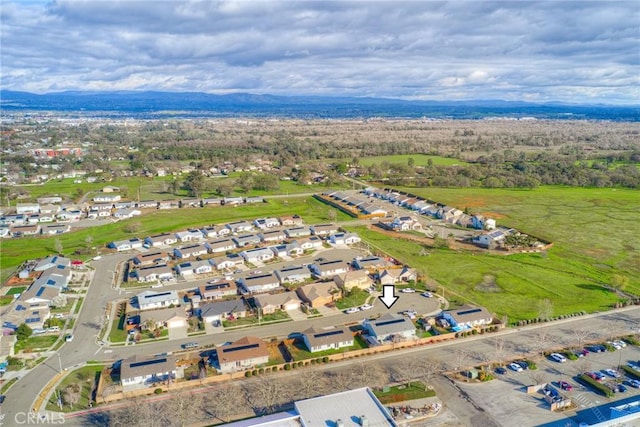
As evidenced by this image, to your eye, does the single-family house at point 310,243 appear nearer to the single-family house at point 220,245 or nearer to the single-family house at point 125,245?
the single-family house at point 220,245

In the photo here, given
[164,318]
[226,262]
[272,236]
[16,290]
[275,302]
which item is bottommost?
[16,290]

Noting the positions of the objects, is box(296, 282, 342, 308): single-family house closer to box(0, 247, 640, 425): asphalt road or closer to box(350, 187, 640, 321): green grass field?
box(0, 247, 640, 425): asphalt road

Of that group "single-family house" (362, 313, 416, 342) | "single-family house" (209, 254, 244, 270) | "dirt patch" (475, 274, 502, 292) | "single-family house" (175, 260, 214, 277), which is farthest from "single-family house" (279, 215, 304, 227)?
"single-family house" (362, 313, 416, 342)

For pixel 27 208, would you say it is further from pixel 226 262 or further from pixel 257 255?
pixel 257 255

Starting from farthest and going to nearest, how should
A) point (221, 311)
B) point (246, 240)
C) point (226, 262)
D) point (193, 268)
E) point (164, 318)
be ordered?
point (246, 240)
point (226, 262)
point (193, 268)
point (221, 311)
point (164, 318)

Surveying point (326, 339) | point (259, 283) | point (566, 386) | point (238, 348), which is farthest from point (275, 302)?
point (566, 386)

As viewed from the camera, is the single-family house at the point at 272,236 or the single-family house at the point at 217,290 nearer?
the single-family house at the point at 217,290

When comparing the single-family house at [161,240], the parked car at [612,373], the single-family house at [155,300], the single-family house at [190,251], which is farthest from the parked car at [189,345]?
the parked car at [612,373]

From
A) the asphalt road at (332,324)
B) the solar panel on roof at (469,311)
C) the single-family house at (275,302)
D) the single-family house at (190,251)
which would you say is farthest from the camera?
the single-family house at (190,251)
